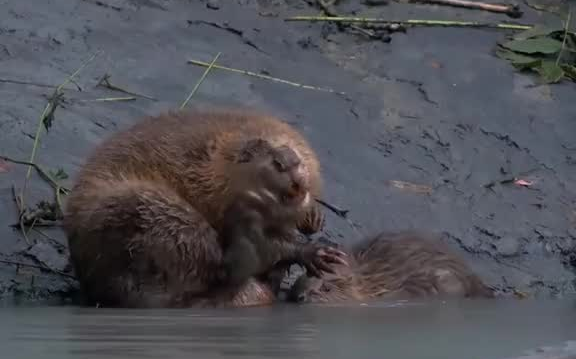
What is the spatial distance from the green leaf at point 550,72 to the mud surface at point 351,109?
0.30 ft

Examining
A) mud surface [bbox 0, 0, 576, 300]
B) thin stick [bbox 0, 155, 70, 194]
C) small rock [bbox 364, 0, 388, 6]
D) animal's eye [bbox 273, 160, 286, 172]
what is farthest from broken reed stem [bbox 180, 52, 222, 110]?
animal's eye [bbox 273, 160, 286, 172]

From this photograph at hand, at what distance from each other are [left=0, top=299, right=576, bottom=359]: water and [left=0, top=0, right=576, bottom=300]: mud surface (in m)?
1.41

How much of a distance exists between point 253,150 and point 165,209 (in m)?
0.43

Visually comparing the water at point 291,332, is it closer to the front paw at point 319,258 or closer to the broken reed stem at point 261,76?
the front paw at point 319,258

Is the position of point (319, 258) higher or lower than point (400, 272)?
higher

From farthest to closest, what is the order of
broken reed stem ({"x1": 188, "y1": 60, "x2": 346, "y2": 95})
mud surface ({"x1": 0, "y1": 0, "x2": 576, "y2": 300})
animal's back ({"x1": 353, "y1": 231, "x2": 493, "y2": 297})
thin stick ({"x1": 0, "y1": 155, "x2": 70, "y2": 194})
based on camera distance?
broken reed stem ({"x1": 188, "y1": 60, "x2": 346, "y2": 95}) < mud surface ({"x1": 0, "y1": 0, "x2": 576, "y2": 300}) < thin stick ({"x1": 0, "y1": 155, "x2": 70, "y2": 194}) < animal's back ({"x1": 353, "y1": 231, "x2": 493, "y2": 297})

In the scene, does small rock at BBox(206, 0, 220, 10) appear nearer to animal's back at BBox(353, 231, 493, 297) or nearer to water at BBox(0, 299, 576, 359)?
animal's back at BBox(353, 231, 493, 297)

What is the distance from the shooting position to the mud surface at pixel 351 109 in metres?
8.90

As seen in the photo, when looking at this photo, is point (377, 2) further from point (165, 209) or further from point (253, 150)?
point (165, 209)

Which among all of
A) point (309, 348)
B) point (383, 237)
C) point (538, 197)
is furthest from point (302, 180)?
point (538, 197)

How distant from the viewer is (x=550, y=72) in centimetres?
1119

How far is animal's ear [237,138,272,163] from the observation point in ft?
22.6

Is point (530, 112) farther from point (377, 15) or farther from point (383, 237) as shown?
point (383, 237)

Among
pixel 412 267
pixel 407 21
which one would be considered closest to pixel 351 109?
pixel 407 21
